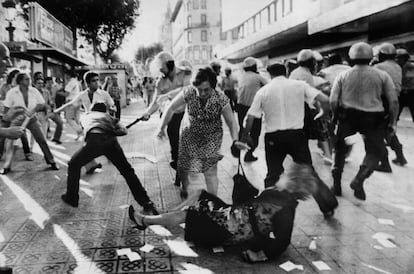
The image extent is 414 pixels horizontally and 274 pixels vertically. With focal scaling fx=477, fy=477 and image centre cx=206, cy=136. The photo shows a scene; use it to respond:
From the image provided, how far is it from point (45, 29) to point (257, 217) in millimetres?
20100

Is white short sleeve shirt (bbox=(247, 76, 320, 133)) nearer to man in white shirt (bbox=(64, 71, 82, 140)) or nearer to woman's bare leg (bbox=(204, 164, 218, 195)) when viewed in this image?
woman's bare leg (bbox=(204, 164, 218, 195))

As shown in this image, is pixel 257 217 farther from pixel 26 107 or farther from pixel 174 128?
pixel 26 107

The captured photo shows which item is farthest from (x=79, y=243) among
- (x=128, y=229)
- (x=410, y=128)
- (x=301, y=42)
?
(x=301, y=42)

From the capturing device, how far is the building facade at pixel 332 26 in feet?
38.9

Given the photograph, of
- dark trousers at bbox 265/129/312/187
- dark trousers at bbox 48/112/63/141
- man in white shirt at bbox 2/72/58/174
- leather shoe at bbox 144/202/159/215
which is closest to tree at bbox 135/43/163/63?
dark trousers at bbox 48/112/63/141

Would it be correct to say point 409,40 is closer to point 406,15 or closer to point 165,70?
point 406,15

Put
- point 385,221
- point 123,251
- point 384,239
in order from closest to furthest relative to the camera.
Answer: point 123,251 < point 384,239 < point 385,221

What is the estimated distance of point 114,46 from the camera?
38.1 meters

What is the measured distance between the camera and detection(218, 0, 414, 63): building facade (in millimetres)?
11852

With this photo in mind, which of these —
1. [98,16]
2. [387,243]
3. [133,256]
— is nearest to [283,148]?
[387,243]

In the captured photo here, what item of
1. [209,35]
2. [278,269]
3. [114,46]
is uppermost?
[209,35]

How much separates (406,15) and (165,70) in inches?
322

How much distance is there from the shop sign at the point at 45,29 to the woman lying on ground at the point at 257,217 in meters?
17.6

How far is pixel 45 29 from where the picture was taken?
853 inches
